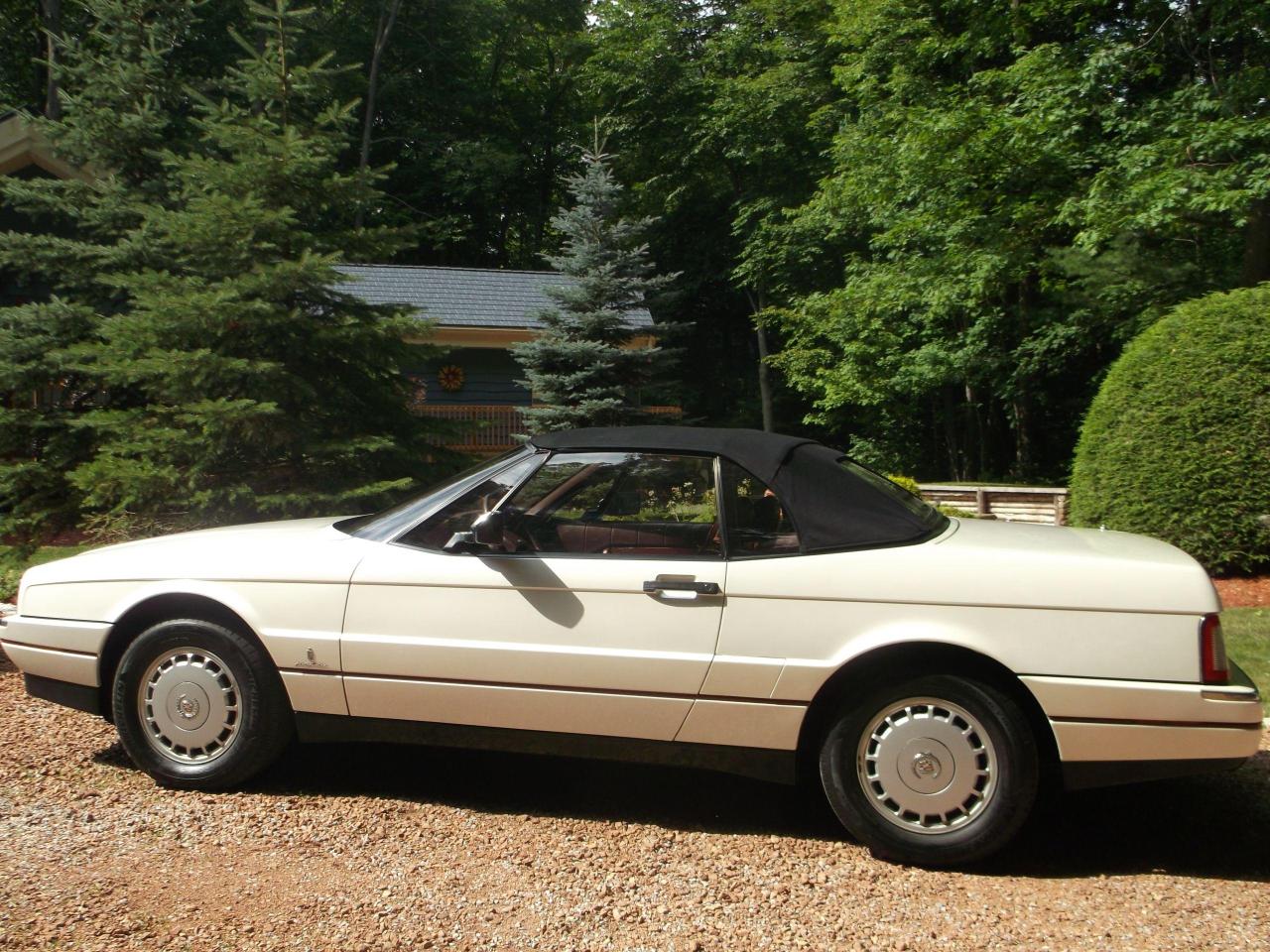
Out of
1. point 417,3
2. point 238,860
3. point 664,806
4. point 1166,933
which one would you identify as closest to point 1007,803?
point 1166,933

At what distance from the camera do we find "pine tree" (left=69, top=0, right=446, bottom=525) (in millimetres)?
Result: 8375

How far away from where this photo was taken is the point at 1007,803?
3.72 meters

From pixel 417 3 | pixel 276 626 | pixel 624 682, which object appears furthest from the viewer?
pixel 417 3

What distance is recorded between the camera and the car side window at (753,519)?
13.5 feet

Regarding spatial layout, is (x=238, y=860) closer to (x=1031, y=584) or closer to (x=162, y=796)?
(x=162, y=796)

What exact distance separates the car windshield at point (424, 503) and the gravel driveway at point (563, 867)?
1110mm

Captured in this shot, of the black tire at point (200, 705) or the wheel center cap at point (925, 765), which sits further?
the black tire at point (200, 705)

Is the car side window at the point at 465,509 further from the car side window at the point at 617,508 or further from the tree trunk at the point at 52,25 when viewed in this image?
the tree trunk at the point at 52,25

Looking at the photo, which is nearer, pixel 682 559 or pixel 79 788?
pixel 682 559

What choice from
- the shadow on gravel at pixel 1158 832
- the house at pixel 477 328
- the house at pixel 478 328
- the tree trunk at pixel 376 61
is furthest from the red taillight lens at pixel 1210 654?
the tree trunk at pixel 376 61

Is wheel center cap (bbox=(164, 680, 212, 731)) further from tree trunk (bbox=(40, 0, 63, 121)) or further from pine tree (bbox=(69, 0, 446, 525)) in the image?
tree trunk (bbox=(40, 0, 63, 121))

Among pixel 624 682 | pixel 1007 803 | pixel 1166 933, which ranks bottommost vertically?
pixel 1166 933

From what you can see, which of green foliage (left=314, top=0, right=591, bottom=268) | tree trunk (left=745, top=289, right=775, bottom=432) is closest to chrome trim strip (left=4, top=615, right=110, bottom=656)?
tree trunk (left=745, top=289, right=775, bottom=432)

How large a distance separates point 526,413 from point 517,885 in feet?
53.7
